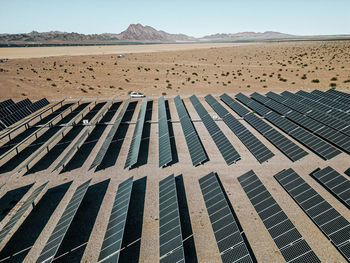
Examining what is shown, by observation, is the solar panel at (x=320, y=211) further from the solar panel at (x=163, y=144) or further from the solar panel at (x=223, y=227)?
the solar panel at (x=163, y=144)

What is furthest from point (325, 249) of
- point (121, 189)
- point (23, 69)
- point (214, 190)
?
point (23, 69)

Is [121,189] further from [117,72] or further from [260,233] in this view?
[117,72]

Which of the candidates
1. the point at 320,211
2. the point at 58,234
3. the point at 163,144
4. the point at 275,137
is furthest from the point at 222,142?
the point at 58,234

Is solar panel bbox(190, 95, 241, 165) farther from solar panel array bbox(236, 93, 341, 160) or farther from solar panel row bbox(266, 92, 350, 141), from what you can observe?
solar panel row bbox(266, 92, 350, 141)

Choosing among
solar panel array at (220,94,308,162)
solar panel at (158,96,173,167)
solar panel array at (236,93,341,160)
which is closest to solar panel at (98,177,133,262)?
solar panel at (158,96,173,167)

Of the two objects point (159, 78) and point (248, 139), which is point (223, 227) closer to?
point (248, 139)

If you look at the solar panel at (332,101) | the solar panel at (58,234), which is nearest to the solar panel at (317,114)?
the solar panel at (332,101)

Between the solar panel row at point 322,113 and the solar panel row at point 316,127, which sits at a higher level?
the solar panel row at point 322,113
